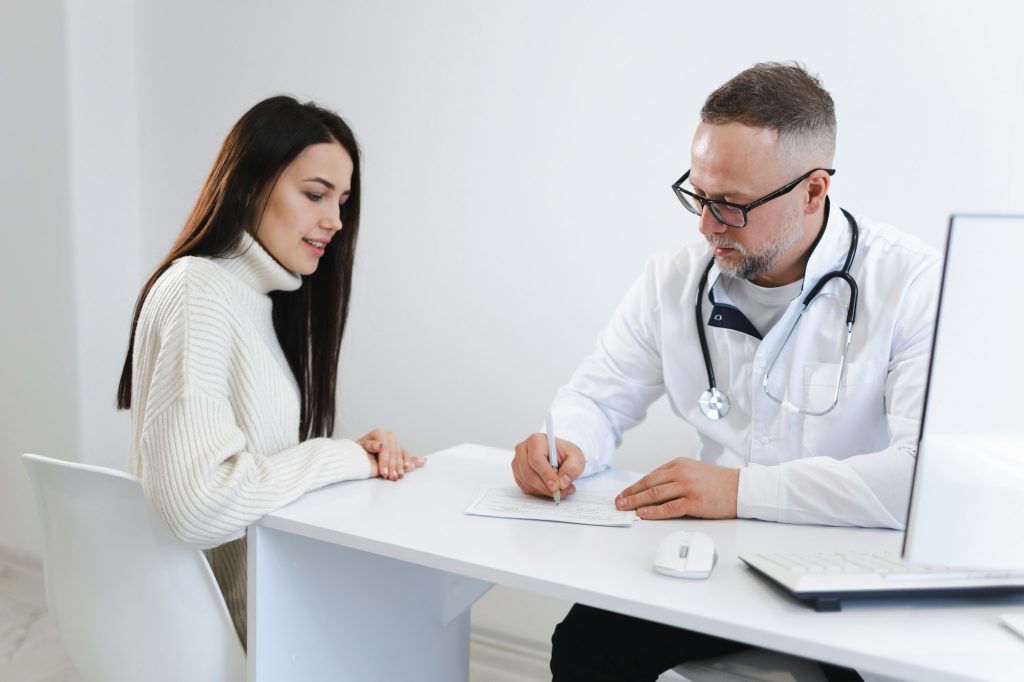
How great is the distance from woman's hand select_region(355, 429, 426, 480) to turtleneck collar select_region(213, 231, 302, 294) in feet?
1.08

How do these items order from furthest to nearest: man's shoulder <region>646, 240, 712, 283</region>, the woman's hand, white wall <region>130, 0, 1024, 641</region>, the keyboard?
white wall <region>130, 0, 1024, 641</region>
man's shoulder <region>646, 240, 712, 283</region>
the woman's hand
the keyboard

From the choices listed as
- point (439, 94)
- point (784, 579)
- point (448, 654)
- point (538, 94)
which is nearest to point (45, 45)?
point (439, 94)

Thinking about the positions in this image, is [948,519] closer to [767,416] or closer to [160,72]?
[767,416]

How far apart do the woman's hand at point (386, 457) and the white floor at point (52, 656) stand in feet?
3.66

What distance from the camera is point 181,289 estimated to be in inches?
51.9

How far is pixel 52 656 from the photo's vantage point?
2455 mm

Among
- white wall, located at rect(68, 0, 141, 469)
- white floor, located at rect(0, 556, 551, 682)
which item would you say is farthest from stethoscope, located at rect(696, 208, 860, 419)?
white wall, located at rect(68, 0, 141, 469)

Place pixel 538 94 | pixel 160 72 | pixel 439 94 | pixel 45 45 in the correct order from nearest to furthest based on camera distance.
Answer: pixel 538 94
pixel 439 94
pixel 45 45
pixel 160 72

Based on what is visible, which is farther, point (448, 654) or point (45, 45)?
point (45, 45)

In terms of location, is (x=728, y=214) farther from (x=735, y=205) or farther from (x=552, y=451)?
(x=552, y=451)

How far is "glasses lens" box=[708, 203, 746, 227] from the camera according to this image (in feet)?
4.99

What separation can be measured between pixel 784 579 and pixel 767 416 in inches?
27.1

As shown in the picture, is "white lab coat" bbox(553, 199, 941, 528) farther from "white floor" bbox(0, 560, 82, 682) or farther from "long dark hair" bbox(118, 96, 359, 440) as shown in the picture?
"white floor" bbox(0, 560, 82, 682)

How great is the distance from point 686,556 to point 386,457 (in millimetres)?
640
